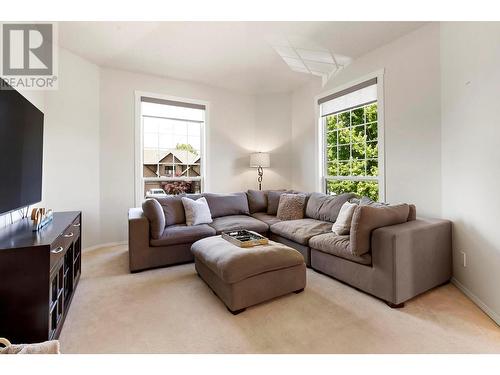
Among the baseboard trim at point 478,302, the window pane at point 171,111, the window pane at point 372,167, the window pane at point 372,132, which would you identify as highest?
the window pane at point 171,111

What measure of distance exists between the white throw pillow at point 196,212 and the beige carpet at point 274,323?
973mm

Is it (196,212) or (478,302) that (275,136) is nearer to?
(196,212)

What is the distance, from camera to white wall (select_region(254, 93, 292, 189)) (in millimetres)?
4711

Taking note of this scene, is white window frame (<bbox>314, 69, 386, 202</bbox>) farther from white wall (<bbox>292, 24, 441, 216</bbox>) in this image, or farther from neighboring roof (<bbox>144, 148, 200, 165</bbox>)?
neighboring roof (<bbox>144, 148, 200, 165</bbox>)

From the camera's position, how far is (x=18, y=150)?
1.83 metres

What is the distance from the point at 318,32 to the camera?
2.74 metres

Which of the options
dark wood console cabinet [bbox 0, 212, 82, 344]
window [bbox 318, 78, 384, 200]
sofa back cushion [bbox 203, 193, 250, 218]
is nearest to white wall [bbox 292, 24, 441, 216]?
window [bbox 318, 78, 384, 200]

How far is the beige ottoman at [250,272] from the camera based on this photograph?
188cm

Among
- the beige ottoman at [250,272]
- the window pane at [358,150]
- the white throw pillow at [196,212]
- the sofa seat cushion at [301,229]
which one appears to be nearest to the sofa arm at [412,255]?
the beige ottoman at [250,272]

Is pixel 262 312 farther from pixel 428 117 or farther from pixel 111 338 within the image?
pixel 428 117

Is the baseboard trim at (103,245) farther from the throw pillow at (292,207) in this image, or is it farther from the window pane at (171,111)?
the throw pillow at (292,207)

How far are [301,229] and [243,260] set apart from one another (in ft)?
4.01

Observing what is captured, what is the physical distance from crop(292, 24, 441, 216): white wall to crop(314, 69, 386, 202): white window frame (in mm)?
50
